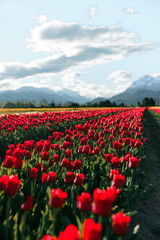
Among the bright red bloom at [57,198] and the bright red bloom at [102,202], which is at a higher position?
the bright red bloom at [102,202]

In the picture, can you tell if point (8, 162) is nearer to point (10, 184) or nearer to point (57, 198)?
point (10, 184)

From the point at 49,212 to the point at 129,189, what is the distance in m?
A: 1.55

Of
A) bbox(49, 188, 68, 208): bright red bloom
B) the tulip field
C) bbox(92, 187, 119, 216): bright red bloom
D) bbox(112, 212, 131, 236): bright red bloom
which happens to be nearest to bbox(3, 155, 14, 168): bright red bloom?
the tulip field

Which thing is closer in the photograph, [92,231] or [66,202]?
[92,231]

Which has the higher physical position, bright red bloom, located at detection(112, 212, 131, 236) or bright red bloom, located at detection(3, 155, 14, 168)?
bright red bloom, located at detection(3, 155, 14, 168)

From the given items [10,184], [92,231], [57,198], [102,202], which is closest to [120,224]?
[102,202]

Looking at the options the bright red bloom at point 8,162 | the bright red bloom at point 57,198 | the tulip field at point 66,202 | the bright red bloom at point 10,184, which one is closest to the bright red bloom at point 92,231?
the tulip field at point 66,202

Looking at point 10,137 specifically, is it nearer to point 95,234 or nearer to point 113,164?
point 113,164

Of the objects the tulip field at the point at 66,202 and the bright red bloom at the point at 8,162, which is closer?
the tulip field at the point at 66,202

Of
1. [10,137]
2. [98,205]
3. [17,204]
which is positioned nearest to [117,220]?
[98,205]

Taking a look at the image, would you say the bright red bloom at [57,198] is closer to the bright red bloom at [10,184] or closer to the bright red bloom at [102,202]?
the bright red bloom at [102,202]

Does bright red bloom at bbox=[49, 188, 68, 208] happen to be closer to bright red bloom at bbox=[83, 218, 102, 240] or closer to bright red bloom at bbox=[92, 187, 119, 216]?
bright red bloom at bbox=[92, 187, 119, 216]

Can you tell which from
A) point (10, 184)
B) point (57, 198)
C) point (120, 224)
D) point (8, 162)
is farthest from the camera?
point (8, 162)

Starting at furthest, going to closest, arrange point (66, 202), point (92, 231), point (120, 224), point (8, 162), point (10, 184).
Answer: point (8, 162)
point (66, 202)
point (10, 184)
point (120, 224)
point (92, 231)
